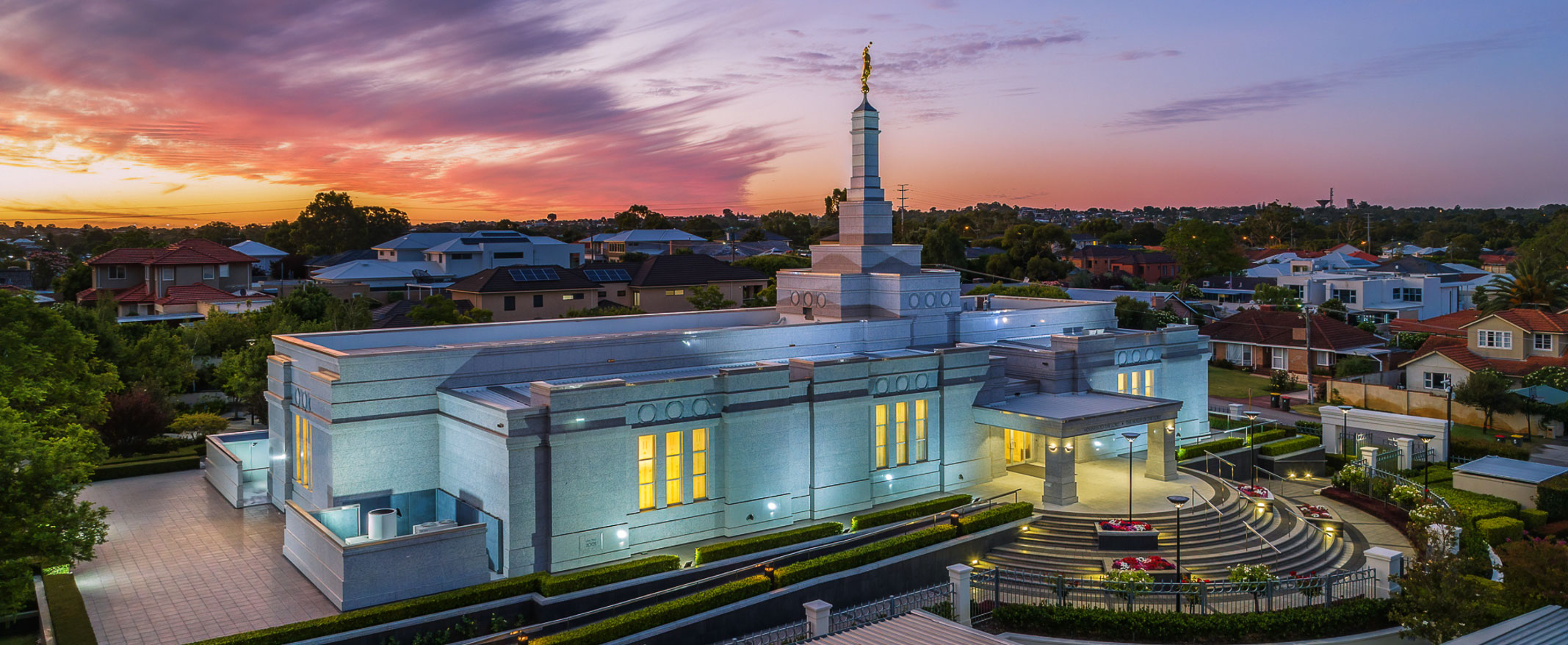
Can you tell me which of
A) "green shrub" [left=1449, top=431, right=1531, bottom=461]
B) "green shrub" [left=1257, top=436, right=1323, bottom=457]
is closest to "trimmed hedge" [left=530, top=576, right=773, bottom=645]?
"green shrub" [left=1257, top=436, right=1323, bottom=457]

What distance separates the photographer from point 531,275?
85.9 metres

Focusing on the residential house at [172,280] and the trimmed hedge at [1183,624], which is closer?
the trimmed hedge at [1183,624]

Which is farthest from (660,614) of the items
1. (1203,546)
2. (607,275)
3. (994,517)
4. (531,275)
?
(607,275)

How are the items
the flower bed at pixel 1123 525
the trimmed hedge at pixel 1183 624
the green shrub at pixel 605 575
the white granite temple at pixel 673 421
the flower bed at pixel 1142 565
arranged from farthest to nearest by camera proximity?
the flower bed at pixel 1123 525 → the flower bed at pixel 1142 565 → the white granite temple at pixel 673 421 → the trimmed hedge at pixel 1183 624 → the green shrub at pixel 605 575

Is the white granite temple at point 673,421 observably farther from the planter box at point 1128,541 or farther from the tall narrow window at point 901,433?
the planter box at point 1128,541

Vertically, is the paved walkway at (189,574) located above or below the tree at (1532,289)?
below

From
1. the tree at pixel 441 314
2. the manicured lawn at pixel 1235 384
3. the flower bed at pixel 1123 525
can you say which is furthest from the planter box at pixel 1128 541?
the tree at pixel 441 314

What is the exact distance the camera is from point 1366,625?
1081 inches

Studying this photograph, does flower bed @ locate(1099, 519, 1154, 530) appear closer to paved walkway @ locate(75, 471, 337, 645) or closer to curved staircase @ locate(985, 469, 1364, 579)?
curved staircase @ locate(985, 469, 1364, 579)

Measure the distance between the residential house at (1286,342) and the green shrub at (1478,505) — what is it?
31.8m

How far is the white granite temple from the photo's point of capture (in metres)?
28.2

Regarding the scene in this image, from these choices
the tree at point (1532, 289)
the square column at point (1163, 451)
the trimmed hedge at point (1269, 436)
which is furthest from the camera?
the tree at point (1532, 289)

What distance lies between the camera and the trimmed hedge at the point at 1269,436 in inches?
1794

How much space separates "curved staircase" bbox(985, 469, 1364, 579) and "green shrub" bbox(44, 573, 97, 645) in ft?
76.9
